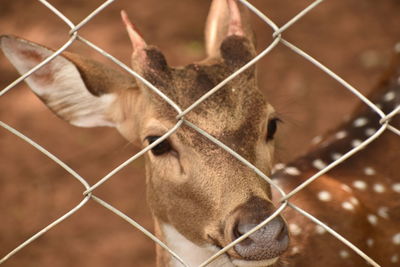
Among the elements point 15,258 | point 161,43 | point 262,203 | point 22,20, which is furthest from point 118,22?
point 262,203

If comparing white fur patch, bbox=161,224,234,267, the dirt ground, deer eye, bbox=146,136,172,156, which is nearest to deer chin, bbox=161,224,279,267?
white fur patch, bbox=161,224,234,267

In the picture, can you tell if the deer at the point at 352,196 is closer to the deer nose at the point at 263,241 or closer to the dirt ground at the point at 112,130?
the dirt ground at the point at 112,130

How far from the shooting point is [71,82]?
2.61 m

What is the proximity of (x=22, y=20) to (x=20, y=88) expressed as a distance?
765 mm

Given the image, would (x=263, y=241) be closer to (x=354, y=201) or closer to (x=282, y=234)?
(x=282, y=234)

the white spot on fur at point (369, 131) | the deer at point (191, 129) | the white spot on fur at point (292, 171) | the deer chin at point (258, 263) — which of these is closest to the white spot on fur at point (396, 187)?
the white spot on fur at point (369, 131)

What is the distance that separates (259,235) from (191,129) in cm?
47

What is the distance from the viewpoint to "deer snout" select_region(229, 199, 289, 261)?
2051 millimetres

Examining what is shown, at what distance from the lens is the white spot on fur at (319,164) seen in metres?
3.39

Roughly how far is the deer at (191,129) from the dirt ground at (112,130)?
4.09 feet

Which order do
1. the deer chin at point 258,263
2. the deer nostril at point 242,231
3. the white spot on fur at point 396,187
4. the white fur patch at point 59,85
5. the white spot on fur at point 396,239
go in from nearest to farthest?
the deer nostril at point 242,231, the deer chin at point 258,263, the white fur patch at point 59,85, the white spot on fur at point 396,239, the white spot on fur at point 396,187

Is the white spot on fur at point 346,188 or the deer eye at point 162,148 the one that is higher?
the deer eye at point 162,148

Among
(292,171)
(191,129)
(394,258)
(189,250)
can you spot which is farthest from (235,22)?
(394,258)

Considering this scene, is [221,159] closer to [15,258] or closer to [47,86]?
[47,86]
